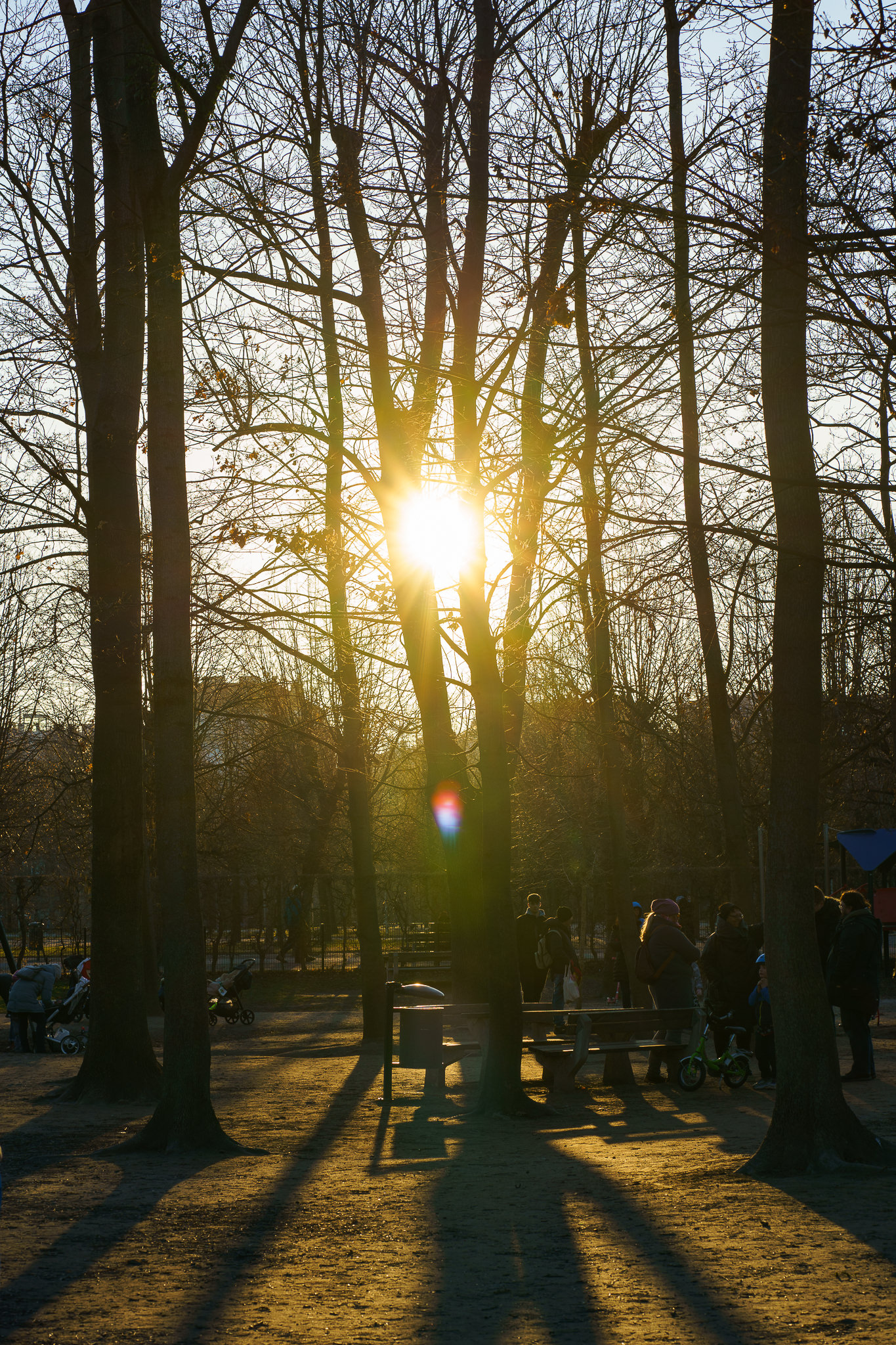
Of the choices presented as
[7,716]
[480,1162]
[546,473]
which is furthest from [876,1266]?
[7,716]

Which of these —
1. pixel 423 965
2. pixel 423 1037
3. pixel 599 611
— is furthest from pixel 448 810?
pixel 423 965

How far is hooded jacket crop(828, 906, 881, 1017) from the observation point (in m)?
11.6

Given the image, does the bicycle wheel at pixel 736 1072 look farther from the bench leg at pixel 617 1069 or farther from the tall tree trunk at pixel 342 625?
the tall tree trunk at pixel 342 625

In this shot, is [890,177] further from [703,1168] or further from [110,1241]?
[110,1241]

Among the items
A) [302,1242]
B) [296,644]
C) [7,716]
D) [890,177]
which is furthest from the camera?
[7,716]

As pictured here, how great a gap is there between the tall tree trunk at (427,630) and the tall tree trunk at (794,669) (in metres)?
4.44

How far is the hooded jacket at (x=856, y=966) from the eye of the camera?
11.6 meters

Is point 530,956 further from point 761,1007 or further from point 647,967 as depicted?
point 761,1007

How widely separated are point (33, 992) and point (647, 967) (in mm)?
8350

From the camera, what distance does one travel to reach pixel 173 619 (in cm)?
936

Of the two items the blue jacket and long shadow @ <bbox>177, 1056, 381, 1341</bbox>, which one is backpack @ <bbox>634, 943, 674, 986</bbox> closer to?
the blue jacket

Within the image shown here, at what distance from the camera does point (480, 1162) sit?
8.12 m

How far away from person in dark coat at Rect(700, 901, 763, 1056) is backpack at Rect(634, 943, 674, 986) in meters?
0.36

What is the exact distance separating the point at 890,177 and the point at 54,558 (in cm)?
1378
